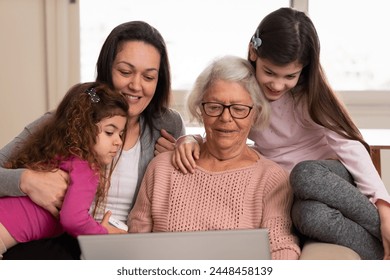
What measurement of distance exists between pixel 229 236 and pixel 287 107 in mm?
912

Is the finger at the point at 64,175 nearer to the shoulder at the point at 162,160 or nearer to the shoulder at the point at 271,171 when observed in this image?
the shoulder at the point at 162,160

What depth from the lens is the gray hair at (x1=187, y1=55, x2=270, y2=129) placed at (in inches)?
83.3

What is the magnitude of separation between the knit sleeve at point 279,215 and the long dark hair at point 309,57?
0.24 meters

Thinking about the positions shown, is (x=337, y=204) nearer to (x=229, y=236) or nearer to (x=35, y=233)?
(x=229, y=236)

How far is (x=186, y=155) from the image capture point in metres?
2.15

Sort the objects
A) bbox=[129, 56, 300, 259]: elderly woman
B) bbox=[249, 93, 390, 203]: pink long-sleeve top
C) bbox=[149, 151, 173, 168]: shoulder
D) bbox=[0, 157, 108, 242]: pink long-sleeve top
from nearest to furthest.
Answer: bbox=[0, 157, 108, 242]: pink long-sleeve top < bbox=[129, 56, 300, 259]: elderly woman < bbox=[149, 151, 173, 168]: shoulder < bbox=[249, 93, 390, 203]: pink long-sleeve top

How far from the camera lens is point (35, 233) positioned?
2016 millimetres

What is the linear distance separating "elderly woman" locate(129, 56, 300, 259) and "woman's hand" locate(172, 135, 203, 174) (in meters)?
0.02

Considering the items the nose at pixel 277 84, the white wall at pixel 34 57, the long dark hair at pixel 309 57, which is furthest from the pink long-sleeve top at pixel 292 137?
the white wall at pixel 34 57

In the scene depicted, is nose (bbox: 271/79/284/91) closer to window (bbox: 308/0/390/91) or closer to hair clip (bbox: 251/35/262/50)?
hair clip (bbox: 251/35/262/50)

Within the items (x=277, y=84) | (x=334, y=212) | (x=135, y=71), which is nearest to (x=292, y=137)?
(x=277, y=84)

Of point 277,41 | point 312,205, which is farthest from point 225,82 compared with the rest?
point 312,205

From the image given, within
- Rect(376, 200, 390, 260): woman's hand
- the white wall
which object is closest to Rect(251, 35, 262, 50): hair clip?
Rect(376, 200, 390, 260): woman's hand

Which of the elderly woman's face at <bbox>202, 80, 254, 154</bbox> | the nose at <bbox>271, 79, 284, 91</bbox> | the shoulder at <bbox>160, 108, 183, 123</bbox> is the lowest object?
the shoulder at <bbox>160, 108, 183, 123</bbox>
